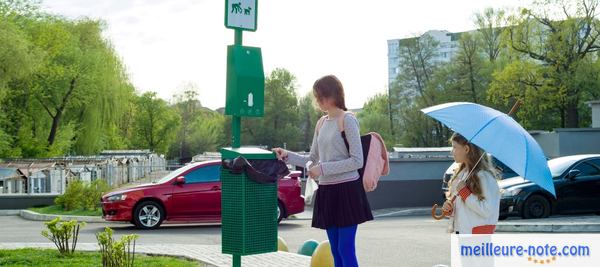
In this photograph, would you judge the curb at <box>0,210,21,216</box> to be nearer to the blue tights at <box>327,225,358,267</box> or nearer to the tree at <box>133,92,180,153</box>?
the blue tights at <box>327,225,358,267</box>

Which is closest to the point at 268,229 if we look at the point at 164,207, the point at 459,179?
the point at 459,179

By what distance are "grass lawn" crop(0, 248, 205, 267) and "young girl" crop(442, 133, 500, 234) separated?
457 cm

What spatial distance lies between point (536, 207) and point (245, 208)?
455 inches

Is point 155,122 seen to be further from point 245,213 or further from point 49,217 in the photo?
point 245,213

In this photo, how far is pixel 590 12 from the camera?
46656 mm

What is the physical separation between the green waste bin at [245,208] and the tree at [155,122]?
78.4 metres

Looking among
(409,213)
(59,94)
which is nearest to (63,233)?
(409,213)

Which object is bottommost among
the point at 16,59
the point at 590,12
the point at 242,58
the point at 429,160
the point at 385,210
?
the point at 385,210

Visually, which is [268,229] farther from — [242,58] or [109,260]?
[109,260]

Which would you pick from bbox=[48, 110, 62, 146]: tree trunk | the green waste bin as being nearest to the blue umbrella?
the green waste bin

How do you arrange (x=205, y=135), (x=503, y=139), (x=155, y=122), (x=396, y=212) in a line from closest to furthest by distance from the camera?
1. (x=503, y=139)
2. (x=396, y=212)
3. (x=155, y=122)
4. (x=205, y=135)

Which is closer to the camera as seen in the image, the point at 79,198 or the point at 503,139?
the point at 503,139

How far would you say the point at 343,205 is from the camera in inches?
216

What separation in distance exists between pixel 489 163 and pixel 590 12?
4525 centimetres
